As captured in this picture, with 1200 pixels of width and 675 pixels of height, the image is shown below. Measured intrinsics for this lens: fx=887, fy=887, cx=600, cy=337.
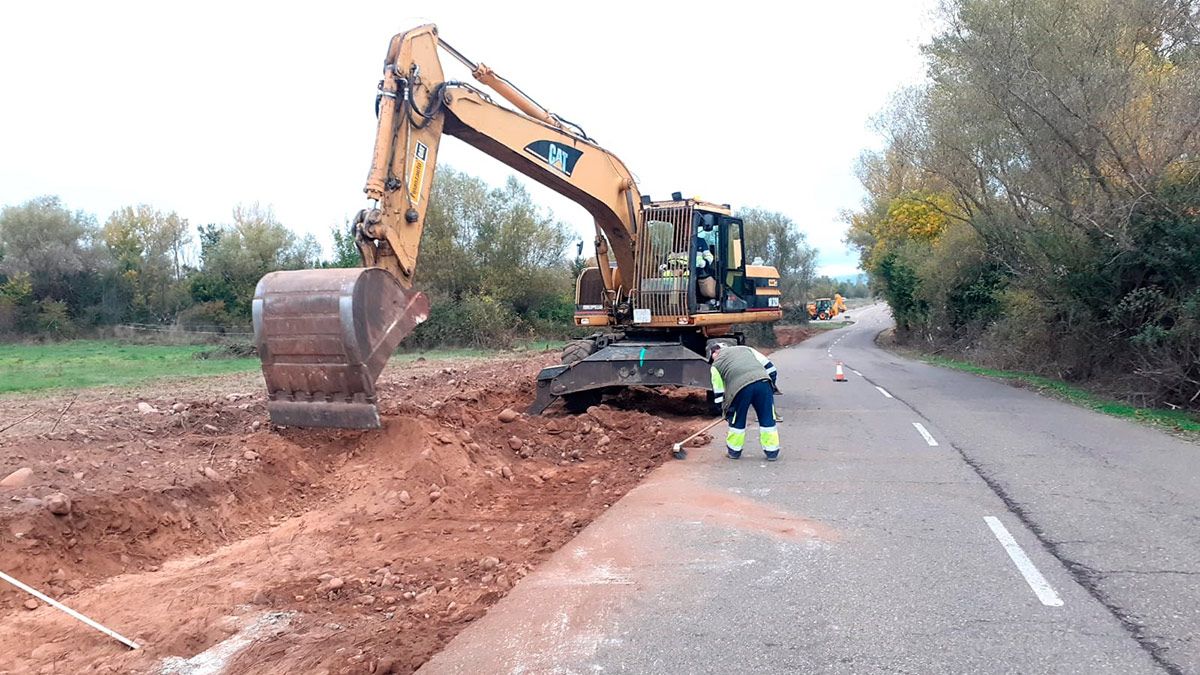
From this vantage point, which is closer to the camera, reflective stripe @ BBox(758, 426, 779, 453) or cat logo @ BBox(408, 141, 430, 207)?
cat logo @ BBox(408, 141, 430, 207)

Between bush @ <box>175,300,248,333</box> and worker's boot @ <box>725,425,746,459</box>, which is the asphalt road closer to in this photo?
worker's boot @ <box>725,425,746,459</box>

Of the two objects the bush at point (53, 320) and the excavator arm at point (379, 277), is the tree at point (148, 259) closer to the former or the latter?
the bush at point (53, 320)

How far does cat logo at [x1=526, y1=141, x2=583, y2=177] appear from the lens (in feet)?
36.9

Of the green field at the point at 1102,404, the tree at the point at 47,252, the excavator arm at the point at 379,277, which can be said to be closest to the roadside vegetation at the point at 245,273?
the tree at the point at 47,252

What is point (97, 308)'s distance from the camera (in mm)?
43438

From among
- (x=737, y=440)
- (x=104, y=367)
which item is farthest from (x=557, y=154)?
(x=104, y=367)

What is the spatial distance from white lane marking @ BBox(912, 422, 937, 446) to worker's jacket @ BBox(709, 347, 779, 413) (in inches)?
97.2

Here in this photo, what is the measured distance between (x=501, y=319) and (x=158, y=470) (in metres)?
30.1

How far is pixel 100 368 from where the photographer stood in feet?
73.8

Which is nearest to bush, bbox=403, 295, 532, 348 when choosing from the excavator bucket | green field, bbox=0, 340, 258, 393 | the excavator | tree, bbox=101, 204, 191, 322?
green field, bbox=0, 340, 258, 393

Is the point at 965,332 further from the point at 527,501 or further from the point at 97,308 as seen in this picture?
the point at 97,308

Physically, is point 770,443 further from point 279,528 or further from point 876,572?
point 279,528

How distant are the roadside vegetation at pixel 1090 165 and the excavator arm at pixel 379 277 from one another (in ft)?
36.2

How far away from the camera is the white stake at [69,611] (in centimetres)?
504
